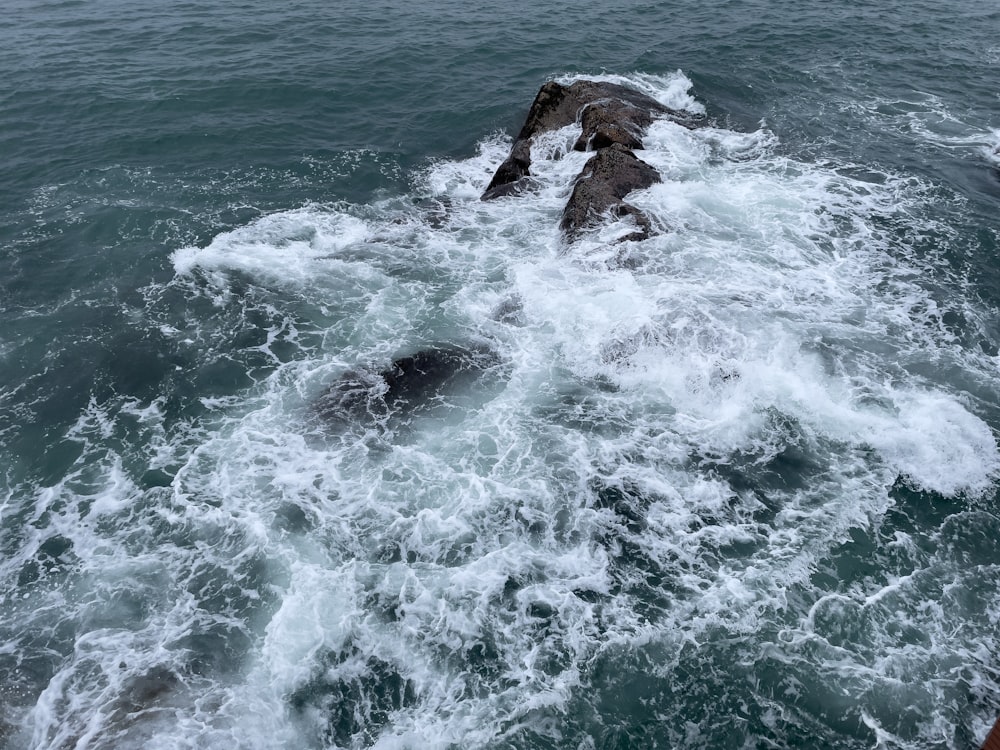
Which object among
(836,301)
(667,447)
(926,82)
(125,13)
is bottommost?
(667,447)

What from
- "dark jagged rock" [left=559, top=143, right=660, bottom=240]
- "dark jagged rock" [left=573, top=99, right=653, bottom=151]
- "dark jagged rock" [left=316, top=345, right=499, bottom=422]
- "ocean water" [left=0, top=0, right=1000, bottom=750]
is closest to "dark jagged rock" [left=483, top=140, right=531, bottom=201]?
"ocean water" [left=0, top=0, right=1000, bottom=750]

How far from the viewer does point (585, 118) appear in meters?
44.0

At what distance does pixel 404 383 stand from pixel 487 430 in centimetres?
447

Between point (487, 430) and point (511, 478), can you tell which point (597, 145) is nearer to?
point (487, 430)

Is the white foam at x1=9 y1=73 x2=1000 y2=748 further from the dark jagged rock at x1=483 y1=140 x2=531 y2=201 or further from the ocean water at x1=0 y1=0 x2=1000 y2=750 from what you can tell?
the dark jagged rock at x1=483 y1=140 x2=531 y2=201

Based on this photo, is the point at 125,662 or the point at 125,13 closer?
the point at 125,662

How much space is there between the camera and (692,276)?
3216 centimetres

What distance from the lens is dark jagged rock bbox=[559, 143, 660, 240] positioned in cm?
3519

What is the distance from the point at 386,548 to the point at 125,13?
63.7m

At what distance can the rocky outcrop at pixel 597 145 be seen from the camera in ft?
117

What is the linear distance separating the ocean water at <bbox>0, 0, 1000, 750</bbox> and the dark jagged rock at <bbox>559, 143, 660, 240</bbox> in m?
1.33

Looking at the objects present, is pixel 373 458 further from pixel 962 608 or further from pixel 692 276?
pixel 962 608

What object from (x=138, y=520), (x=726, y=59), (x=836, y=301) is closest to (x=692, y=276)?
(x=836, y=301)

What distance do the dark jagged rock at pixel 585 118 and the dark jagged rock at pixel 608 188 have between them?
2651 mm
